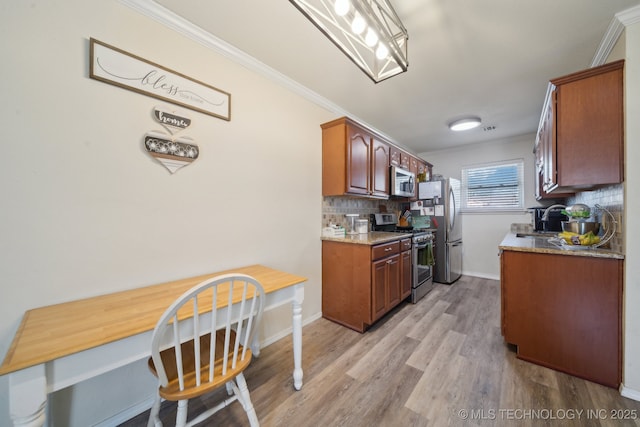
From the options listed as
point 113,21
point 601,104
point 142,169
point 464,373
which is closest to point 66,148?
point 142,169

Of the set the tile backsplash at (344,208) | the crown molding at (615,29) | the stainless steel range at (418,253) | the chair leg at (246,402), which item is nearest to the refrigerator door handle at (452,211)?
the stainless steel range at (418,253)

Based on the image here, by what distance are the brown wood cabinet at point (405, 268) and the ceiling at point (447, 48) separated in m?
1.76

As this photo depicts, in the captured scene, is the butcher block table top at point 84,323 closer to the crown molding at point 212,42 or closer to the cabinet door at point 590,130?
the crown molding at point 212,42

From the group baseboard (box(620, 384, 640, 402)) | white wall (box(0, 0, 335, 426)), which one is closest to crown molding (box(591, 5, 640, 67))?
baseboard (box(620, 384, 640, 402))

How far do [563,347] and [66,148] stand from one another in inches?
134

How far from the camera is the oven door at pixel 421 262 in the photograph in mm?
3018

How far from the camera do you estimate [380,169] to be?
299 centimetres

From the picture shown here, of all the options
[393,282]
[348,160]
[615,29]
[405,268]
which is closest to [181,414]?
[393,282]

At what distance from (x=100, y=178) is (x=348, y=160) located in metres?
1.99

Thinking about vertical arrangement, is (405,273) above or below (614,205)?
below

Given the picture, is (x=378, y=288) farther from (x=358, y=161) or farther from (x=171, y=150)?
(x=171, y=150)

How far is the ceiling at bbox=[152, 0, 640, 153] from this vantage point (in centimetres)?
149

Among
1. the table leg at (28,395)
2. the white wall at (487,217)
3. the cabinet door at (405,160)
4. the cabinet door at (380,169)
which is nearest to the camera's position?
the table leg at (28,395)

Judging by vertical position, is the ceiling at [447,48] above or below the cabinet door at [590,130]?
above
